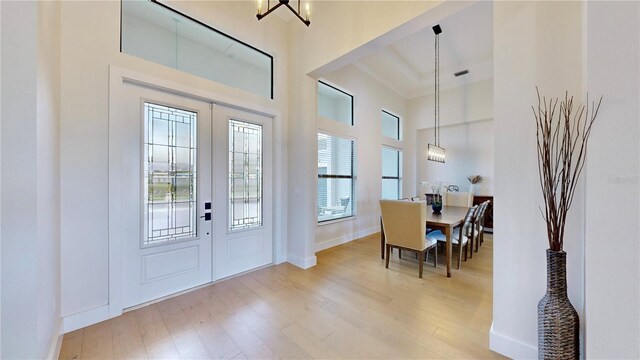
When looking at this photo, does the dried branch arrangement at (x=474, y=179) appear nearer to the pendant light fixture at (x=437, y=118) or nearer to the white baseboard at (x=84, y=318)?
the pendant light fixture at (x=437, y=118)

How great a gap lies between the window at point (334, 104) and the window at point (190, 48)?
1328 millimetres

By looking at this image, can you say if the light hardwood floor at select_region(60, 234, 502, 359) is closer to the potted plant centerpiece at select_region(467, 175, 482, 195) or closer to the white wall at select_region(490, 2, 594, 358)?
the white wall at select_region(490, 2, 594, 358)

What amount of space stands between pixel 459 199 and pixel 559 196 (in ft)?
12.4

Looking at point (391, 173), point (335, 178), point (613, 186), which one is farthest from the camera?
point (391, 173)

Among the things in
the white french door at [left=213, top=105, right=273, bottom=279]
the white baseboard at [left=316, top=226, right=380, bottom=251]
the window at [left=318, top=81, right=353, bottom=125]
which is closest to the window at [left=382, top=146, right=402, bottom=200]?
the white baseboard at [left=316, top=226, right=380, bottom=251]

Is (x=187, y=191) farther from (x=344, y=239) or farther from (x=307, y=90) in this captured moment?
(x=344, y=239)

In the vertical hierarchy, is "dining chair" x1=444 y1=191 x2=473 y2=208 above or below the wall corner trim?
above

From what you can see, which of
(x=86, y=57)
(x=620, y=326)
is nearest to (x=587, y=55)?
(x=620, y=326)

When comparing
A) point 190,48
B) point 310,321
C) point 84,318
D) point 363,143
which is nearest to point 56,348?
point 84,318

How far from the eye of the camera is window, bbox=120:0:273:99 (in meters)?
2.40

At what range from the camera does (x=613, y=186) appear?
119 cm

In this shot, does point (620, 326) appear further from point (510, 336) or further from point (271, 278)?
point (271, 278)

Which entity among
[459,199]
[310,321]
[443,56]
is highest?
[443,56]

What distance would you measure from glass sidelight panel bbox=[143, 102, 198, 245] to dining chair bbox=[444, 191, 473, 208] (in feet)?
16.5
